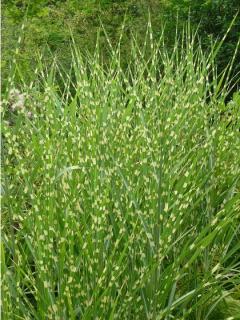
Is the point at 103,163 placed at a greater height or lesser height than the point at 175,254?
greater

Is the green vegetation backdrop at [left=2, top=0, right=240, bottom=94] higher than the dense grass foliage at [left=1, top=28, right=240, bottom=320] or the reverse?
the reverse

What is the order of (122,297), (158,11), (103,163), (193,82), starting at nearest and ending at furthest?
1. (122,297)
2. (103,163)
3. (193,82)
4. (158,11)

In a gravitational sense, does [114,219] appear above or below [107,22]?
above

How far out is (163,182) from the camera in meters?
2.17

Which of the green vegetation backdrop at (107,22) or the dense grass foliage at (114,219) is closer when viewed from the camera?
the dense grass foliage at (114,219)

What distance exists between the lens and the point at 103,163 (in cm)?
221

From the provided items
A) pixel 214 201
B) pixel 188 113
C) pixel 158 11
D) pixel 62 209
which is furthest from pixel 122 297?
pixel 158 11

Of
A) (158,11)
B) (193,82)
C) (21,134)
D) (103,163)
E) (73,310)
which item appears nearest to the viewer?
(73,310)

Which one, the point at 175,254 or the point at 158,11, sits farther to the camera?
the point at 158,11

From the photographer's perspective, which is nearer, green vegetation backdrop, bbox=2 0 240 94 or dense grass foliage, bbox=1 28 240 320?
dense grass foliage, bbox=1 28 240 320

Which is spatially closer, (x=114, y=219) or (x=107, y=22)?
(x=114, y=219)

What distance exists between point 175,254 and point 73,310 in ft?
1.63

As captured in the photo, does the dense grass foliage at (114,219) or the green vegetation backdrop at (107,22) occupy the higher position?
the dense grass foliage at (114,219)

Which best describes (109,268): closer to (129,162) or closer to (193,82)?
(129,162)
